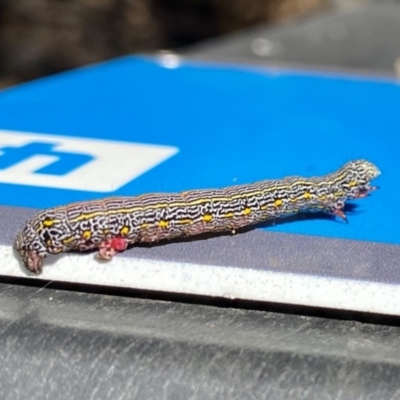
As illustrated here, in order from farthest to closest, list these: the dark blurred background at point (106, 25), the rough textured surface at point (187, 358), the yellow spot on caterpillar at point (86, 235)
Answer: the dark blurred background at point (106, 25) < the yellow spot on caterpillar at point (86, 235) < the rough textured surface at point (187, 358)

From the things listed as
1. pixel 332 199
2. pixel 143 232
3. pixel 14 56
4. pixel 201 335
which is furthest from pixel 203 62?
pixel 14 56

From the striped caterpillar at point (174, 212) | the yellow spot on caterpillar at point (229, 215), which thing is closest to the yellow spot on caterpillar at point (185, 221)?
the striped caterpillar at point (174, 212)

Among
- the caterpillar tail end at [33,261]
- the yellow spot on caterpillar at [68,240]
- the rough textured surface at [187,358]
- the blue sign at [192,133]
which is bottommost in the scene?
the rough textured surface at [187,358]

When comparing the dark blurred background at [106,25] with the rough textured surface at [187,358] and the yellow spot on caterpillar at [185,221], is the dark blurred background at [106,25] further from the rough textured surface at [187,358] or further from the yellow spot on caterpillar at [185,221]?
the rough textured surface at [187,358]

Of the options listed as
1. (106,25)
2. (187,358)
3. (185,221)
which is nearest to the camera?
(187,358)

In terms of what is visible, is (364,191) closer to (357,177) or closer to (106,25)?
(357,177)

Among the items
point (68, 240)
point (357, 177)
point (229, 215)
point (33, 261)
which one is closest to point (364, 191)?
point (357, 177)
